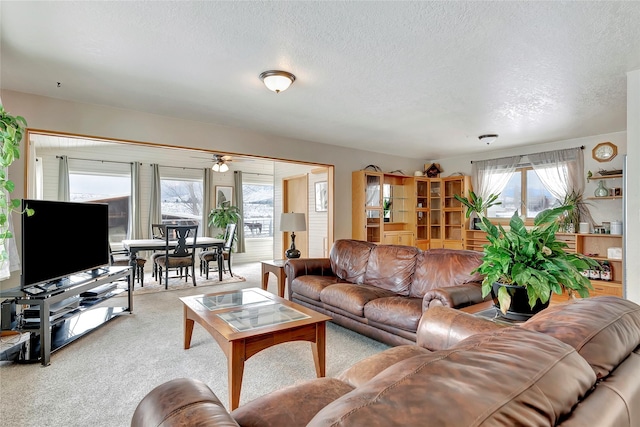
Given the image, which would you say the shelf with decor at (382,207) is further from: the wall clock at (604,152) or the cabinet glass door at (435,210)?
the wall clock at (604,152)

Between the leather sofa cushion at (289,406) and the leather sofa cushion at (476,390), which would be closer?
the leather sofa cushion at (476,390)

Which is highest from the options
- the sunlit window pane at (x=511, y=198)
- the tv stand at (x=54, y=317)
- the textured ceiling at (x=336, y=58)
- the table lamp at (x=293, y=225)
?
the textured ceiling at (x=336, y=58)

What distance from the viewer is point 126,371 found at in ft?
8.26

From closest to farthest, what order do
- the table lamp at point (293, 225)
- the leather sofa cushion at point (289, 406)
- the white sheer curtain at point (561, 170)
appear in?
the leather sofa cushion at point (289, 406), the table lamp at point (293, 225), the white sheer curtain at point (561, 170)

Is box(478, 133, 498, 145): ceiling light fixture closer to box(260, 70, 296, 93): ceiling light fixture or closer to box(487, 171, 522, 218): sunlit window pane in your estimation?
box(487, 171, 522, 218): sunlit window pane

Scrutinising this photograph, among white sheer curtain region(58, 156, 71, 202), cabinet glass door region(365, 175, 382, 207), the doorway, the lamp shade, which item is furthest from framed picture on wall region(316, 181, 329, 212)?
white sheer curtain region(58, 156, 71, 202)

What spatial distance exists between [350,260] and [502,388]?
11.5 feet

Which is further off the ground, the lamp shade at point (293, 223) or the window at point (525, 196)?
the window at point (525, 196)

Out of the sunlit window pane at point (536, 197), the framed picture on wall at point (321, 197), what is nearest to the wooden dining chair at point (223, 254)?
the framed picture on wall at point (321, 197)

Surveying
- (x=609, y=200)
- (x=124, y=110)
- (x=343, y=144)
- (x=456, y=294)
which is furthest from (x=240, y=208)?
(x=609, y=200)

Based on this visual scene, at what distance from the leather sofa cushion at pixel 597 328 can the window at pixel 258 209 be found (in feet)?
25.7

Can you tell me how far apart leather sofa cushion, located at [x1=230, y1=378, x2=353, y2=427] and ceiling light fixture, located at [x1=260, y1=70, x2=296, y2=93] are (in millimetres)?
2362

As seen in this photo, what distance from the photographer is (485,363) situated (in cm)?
62

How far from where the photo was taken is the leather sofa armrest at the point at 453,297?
2.45 m
